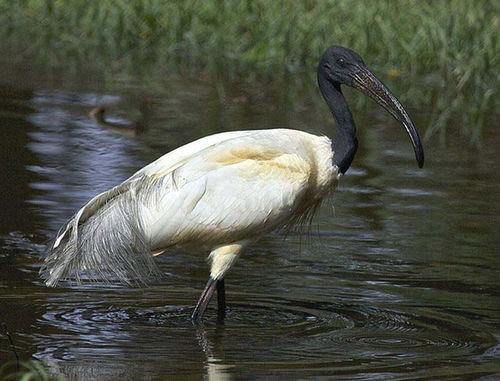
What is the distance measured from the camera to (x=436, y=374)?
6363mm

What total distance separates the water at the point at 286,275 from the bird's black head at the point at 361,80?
853 millimetres

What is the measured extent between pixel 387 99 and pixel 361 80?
17 centimetres

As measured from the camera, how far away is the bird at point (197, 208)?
23.7ft

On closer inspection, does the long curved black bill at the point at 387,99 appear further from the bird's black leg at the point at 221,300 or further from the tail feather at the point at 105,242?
the tail feather at the point at 105,242

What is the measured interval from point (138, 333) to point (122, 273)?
0.44m

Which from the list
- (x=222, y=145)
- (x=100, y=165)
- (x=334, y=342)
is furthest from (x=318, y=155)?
(x=100, y=165)

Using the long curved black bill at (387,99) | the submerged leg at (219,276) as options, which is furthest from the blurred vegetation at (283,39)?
the submerged leg at (219,276)

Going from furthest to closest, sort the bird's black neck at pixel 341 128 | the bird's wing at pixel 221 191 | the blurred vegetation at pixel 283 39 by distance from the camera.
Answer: the blurred vegetation at pixel 283 39 < the bird's black neck at pixel 341 128 < the bird's wing at pixel 221 191

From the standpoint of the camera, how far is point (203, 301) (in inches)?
288

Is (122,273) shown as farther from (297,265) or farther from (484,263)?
(484,263)

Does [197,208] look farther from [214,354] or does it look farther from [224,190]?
[214,354]

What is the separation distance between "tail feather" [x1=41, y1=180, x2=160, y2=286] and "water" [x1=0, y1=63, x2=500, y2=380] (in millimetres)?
218

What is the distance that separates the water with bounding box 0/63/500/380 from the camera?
21.6 feet

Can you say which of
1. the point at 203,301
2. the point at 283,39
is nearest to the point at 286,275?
the point at 203,301
